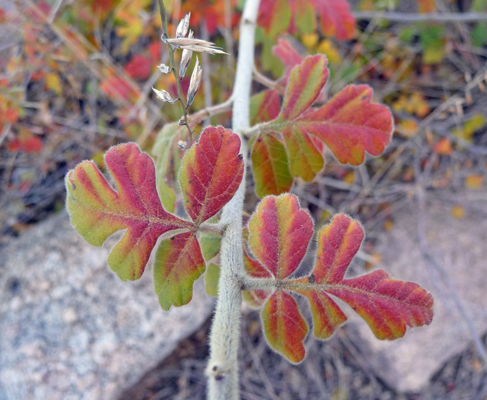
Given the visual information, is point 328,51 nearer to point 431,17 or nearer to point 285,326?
point 431,17

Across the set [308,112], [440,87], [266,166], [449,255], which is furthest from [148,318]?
→ [440,87]

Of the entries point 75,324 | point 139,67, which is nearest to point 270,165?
point 75,324

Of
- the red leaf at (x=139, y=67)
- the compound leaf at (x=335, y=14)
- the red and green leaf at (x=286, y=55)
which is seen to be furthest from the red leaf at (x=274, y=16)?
the red leaf at (x=139, y=67)

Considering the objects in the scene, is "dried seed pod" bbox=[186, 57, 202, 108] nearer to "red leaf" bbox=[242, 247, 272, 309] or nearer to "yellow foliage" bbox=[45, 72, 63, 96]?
"red leaf" bbox=[242, 247, 272, 309]

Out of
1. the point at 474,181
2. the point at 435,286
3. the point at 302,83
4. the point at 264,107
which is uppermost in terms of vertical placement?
the point at 302,83

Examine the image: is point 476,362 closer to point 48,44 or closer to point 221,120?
point 221,120

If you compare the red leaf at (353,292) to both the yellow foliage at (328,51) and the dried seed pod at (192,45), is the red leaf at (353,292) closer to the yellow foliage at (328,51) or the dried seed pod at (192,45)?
the dried seed pod at (192,45)
